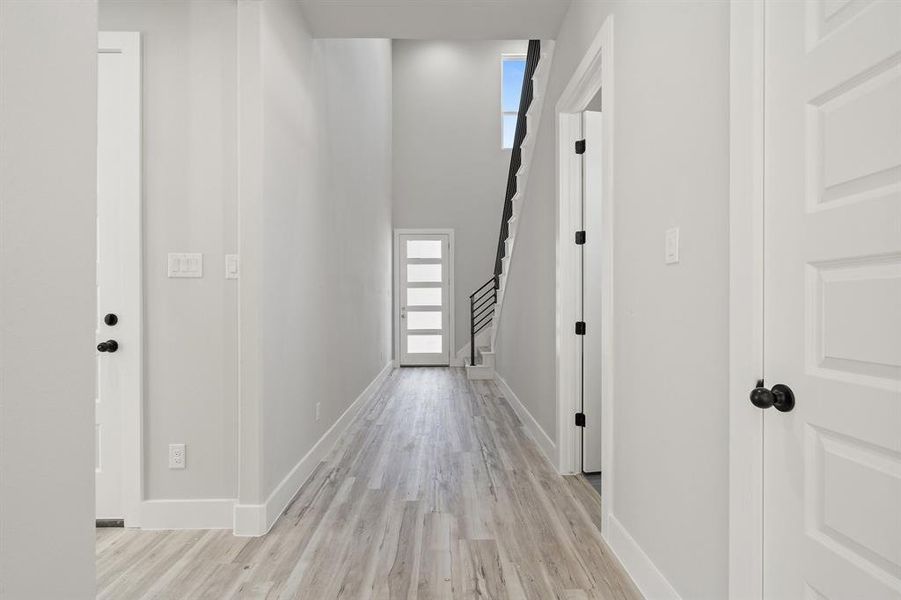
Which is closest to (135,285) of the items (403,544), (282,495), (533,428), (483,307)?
(282,495)

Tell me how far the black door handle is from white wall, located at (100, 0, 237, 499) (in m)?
2.15

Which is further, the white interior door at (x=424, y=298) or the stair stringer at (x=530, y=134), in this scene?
the white interior door at (x=424, y=298)

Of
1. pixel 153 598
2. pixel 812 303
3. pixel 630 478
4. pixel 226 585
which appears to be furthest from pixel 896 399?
pixel 153 598

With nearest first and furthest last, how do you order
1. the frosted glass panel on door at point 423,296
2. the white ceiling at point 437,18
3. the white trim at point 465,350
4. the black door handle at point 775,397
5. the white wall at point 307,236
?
Answer: the black door handle at point 775,397 → the white wall at point 307,236 → the white ceiling at point 437,18 → the white trim at point 465,350 → the frosted glass panel on door at point 423,296

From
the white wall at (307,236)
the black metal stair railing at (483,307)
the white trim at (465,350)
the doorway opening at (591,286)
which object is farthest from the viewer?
the white trim at (465,350)

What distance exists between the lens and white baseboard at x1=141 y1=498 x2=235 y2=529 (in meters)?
2.41

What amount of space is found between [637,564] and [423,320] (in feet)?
21.5

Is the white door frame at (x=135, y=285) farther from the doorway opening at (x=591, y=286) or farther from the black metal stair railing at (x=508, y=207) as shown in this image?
the black metal stair railing at (x=508, y=207)

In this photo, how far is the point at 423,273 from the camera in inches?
331

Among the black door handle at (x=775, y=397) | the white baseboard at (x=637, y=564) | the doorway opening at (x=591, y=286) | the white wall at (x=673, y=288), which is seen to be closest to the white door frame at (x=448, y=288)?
the doorway opening at (x=591, y=286)

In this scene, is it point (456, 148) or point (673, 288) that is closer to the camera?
point (673, 288)

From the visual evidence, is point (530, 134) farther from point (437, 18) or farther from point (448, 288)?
point (448, 288)

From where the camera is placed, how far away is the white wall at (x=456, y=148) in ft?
27.7

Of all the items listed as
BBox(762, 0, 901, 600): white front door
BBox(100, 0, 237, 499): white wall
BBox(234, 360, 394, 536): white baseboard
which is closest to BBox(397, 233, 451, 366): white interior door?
BBox(234, 360, 394, 536): white baseboard
